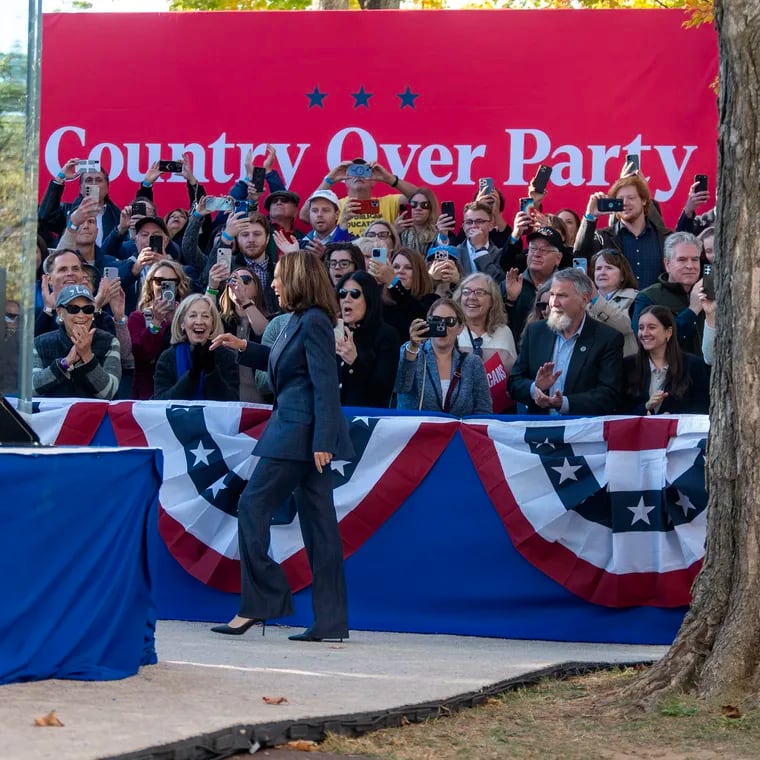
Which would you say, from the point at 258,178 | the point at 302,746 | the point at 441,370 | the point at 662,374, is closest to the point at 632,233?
the point at 662,374

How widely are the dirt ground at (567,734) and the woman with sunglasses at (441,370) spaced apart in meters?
3.14

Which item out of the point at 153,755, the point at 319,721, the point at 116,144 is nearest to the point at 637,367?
the point at 319,721

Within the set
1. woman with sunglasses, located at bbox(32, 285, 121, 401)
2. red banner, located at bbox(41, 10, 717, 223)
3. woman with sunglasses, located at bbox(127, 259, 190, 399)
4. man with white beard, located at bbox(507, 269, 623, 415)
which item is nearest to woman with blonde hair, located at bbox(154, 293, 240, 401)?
woman with sunglasses, located at bbox(32, 285, 121, 401)

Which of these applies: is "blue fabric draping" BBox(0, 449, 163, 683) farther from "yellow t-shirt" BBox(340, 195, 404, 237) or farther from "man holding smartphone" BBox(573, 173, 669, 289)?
"yellow t-shirt" BBox(340, 195, 404, 237)

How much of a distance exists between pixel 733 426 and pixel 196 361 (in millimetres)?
4511

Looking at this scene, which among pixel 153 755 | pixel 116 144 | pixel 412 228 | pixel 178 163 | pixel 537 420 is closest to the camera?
pixel 153 755

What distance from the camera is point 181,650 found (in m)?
8.02

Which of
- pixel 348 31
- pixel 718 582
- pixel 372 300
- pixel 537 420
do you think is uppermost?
pixel 348 31

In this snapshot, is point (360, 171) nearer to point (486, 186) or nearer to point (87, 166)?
point (486, 186)

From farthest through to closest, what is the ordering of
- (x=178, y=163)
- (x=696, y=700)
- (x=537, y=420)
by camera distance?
(x=178, y=163) < (x=537, y=420) < (x=696, y=700)

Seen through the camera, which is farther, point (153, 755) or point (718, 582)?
point (718, 582)

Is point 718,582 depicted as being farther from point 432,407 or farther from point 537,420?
point 432,407

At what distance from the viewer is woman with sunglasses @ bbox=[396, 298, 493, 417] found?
31.9ft

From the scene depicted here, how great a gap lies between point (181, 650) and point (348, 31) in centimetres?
763
